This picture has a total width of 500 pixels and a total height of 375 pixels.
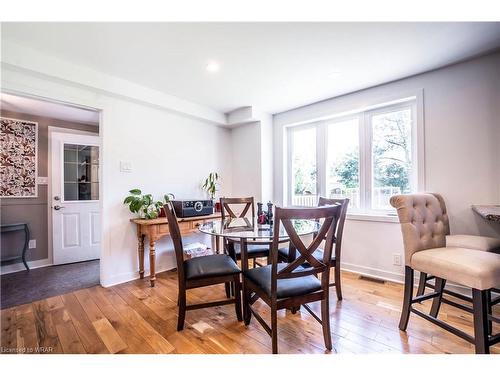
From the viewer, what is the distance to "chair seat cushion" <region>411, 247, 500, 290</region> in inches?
48.8

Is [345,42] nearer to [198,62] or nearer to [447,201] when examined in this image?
[198,62]

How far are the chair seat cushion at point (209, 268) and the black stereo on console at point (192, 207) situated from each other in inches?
40.0

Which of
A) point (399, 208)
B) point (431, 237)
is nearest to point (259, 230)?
point (399, 208)

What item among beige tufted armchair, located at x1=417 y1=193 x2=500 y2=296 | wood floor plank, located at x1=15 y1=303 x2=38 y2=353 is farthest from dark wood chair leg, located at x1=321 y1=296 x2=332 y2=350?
wood floor plank, located at x1=15 y1=303 x2=38 y2=353

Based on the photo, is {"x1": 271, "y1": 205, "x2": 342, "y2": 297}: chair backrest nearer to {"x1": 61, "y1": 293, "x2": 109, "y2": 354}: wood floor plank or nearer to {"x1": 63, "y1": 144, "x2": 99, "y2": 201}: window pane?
{"x1": 61, "y1": 293, "x2": 109, "y2": 354}: wood floor plank

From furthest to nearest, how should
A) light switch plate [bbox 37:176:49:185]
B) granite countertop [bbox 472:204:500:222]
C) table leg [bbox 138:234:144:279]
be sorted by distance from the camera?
light switch plate [bbox 37:176:49:185] < table leg [bbox 138:234:144:279] < granite countertop [bbox 472:204:500:222]

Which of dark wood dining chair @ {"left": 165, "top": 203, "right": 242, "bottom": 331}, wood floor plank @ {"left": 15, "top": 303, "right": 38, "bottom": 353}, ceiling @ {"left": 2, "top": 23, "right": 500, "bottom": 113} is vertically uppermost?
ceiling @ {"left": 2, "top": 23, "right": 500, "bottom": 113}

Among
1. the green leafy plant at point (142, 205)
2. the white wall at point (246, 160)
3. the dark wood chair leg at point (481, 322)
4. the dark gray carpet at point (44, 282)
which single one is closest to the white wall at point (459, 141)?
the dark wood chair leg at point (481, 322)

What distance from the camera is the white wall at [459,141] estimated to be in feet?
6.61

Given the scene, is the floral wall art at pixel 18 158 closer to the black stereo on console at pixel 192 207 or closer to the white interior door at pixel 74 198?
the white interior door at pixel 74 198

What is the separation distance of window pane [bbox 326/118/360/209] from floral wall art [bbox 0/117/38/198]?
4.19m

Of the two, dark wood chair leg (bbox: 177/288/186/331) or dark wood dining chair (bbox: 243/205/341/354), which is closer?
dark wood dining chair (bbox: 243/205/341/354)

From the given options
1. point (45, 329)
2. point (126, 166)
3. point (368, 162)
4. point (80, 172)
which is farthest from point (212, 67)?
point (80, 172)
